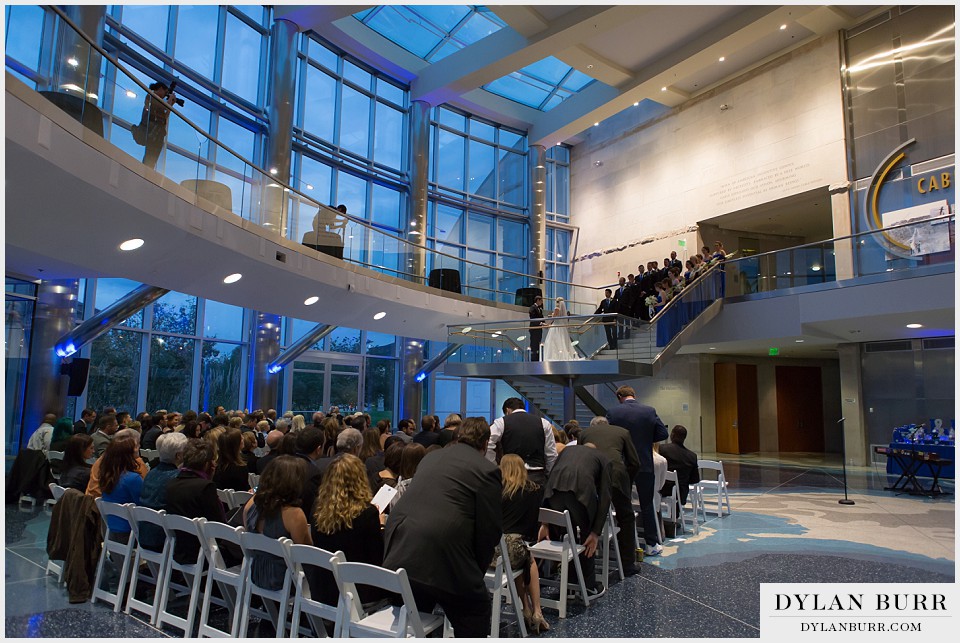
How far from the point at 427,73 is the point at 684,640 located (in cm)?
1973

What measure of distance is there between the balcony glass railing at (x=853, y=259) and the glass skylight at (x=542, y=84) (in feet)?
38.1

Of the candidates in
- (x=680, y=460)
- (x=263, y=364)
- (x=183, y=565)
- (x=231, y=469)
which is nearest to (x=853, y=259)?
(x=680, y=460)

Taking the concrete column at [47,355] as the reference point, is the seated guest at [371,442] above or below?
below

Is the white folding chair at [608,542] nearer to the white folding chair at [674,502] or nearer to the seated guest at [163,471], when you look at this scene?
the white folding chair at [674,502]

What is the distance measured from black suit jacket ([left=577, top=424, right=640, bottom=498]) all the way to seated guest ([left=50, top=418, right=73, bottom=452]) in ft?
25.4

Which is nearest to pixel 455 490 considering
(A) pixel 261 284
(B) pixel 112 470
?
(B) pixel 112 470

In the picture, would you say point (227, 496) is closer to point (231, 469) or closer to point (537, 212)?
point (231, 469)

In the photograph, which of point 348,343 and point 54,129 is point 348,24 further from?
point 54,129

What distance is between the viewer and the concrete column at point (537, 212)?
22.9 metres

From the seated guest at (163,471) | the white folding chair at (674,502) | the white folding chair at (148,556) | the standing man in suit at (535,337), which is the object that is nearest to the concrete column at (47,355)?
the seated guest at (163,471)

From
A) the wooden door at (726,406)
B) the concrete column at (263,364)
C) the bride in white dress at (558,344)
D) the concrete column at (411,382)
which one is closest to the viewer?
the bride in white dress at (558,344)

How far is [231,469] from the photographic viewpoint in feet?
18.9

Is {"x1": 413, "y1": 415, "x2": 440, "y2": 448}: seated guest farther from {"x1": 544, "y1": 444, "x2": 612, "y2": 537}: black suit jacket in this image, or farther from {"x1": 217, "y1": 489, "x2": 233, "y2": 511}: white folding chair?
{"x1": 544, "y1": 444, "x2": 612, "y2": 537}: black suit jacket

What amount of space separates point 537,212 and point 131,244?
16.8 meters
